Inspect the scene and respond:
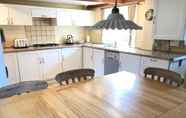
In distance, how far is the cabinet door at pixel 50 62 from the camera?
366 cm

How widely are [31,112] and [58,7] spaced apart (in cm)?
342

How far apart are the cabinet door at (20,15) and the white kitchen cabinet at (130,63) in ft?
7.29

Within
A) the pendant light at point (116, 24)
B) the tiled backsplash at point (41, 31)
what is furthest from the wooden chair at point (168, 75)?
the tiled backsplash at point (41, 31)

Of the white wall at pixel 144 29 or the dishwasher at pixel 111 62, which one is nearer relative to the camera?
the white wall at pixel 144 29

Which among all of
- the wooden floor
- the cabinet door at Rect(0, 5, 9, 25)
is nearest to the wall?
the cabinet door at Rect(0, 5, 9, 25)

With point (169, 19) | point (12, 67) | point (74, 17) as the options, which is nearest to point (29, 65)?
point (12, 67)

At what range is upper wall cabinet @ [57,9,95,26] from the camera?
12.9ft

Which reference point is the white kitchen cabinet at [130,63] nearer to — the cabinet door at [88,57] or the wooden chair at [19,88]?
the cabinet door at [88,57]

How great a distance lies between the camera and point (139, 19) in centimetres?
344

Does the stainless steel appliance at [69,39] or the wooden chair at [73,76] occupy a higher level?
the stainless steel appliance at [69,39]

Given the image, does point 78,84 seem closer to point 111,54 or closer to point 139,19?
point 111,54

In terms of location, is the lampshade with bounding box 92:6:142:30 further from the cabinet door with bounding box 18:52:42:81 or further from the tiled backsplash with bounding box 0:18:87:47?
the tiled backsplash with bounding box 0:18:87:47

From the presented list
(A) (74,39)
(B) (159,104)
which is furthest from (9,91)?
(A) (74,39)

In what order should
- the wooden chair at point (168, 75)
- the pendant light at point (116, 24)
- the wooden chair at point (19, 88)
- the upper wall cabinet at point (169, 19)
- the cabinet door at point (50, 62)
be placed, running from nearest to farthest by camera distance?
1. the pendant light at point (116, 24)
2. the wooden chair at point (19, 88)
3. the wooden chair at point (168, 75)
4. the upper wall cabinet at point (169, 19)
5. the cabinet door at point (50, 62)
